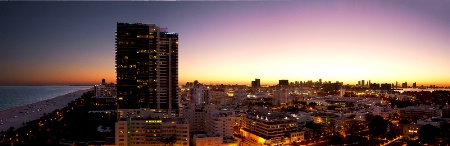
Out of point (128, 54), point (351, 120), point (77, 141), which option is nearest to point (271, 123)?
point (351, 120)

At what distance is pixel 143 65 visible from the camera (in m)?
21.5

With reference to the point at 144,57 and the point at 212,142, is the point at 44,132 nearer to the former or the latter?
the point at 144,57

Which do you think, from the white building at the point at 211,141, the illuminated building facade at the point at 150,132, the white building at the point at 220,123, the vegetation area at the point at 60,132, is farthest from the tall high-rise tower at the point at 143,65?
→ the white building at the point at 211,141

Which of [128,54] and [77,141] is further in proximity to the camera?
[128,54]

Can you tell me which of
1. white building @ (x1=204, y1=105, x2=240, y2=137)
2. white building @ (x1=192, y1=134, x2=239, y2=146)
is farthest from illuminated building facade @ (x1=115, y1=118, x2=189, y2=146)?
white building @ (x1=204, y1=105, x2=240, y2=137)

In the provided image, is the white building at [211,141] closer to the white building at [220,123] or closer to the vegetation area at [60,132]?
the white building at [220,123]

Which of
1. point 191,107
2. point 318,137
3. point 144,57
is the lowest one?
point 318,137

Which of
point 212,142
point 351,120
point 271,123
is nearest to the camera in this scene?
point 212,142

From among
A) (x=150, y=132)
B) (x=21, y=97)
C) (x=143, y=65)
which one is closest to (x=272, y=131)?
(x=150, y=132)

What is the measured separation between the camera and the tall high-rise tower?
21359mm

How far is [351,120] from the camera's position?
2055 centimetres

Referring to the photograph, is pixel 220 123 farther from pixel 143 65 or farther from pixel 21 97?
pixel 21 97

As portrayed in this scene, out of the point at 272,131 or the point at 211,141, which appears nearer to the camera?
the point at 211,141

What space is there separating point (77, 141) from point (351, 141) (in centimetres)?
1183
